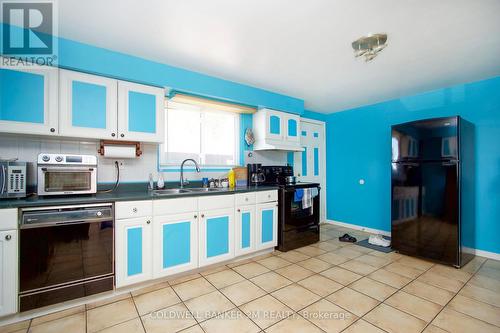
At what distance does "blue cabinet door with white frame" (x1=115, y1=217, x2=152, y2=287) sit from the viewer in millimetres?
1961

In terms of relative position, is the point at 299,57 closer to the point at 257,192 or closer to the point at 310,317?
the point at 257,192

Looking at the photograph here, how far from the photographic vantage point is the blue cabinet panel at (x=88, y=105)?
6.62 feet

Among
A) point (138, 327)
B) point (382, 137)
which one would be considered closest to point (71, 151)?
point (138, 327)

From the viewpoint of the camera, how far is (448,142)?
251 centimetres

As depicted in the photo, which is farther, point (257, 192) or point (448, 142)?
point (257, 192)

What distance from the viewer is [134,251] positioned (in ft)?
6.64

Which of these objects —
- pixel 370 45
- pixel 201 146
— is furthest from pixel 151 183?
pixel 370 45

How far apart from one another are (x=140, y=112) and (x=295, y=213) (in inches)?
95.2

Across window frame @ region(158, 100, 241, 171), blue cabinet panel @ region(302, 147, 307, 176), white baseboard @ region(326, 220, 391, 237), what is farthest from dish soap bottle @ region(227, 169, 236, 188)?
white baseboard @ region(326, 220, 391, 237)

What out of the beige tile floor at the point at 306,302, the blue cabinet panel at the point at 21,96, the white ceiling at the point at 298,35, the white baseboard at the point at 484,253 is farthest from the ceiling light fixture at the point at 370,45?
the blue cabinet panel at the point at 21,96

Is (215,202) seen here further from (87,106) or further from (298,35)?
(298,35)

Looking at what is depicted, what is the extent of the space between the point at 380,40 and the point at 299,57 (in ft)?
2.51

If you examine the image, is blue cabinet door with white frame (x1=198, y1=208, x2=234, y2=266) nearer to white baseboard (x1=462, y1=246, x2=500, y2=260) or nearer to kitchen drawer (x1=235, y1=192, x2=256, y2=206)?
kitchen drawer (x1=235, y1=192, x2=256, y2=206)

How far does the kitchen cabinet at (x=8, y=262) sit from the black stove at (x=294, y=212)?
266 centimetres
